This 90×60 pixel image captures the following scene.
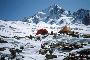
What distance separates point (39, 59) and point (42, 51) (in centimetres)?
391

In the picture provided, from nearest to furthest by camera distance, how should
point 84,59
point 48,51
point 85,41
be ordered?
point 84,59
point 48,51
point 85,41

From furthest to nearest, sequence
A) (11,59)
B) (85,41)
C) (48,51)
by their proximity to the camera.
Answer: (85,41), (48,51), (11,59)

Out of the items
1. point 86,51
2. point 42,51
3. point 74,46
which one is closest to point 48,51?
point 42,51

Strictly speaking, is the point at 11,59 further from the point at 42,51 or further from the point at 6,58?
the point at 42,51

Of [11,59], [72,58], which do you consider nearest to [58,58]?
[72,58]

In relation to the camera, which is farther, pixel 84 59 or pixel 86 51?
pixel 86 51

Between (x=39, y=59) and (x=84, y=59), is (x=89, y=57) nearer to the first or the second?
(x=84, y=59)

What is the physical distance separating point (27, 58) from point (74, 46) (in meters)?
6.79

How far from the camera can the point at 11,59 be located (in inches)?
797

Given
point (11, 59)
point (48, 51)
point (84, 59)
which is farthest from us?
point (48, 51)

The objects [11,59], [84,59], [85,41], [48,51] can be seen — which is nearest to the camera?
[84,59]

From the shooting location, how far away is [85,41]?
28000 millimetres

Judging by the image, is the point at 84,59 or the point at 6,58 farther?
the point at 6,58

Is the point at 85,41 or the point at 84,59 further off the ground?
the point at 85,41
